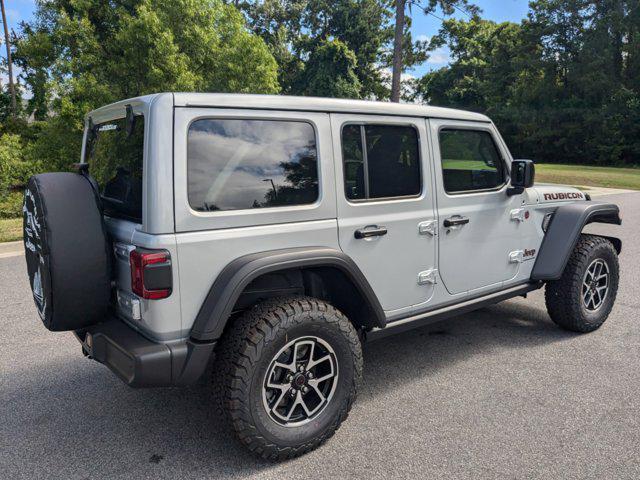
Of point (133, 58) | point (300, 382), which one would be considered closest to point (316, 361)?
point (300, 382)

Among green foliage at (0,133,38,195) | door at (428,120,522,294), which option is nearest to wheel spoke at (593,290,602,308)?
door at (428,120,522,294)

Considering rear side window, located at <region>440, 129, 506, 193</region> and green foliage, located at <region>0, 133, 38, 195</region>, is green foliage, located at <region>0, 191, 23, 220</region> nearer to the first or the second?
green foliage, located at <region>0, 133, 38, 195</region>

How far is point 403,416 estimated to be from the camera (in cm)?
296

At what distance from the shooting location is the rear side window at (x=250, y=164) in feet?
7.80

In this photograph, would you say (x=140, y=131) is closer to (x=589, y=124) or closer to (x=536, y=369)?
(x=536, y=369)

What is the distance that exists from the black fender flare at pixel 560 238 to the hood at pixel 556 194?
3.8 inches

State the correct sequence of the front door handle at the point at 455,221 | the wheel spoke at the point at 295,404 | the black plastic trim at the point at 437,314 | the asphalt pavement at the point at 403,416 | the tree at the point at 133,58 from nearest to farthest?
the asphalt pavement at the point at 403,416
the wheel spoke at the point at 295,404
the black plastic trim at the point at 437,314
the front door handle at the point at 455,221
the tree at the point at 133,58

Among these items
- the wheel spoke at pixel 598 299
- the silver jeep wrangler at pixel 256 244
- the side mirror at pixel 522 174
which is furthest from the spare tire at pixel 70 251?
the wheel spoke at pixel 598 299

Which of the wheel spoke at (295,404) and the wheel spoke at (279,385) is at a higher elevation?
the wheel spoke at (279,385)

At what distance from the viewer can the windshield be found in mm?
2463

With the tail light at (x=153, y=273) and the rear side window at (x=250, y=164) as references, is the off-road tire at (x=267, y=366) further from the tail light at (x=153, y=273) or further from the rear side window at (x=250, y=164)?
the rear side window at (x=250, y=164)

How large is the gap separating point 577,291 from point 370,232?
7.13 ft

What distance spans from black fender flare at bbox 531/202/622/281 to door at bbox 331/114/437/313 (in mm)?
1234

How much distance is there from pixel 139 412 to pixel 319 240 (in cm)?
156
